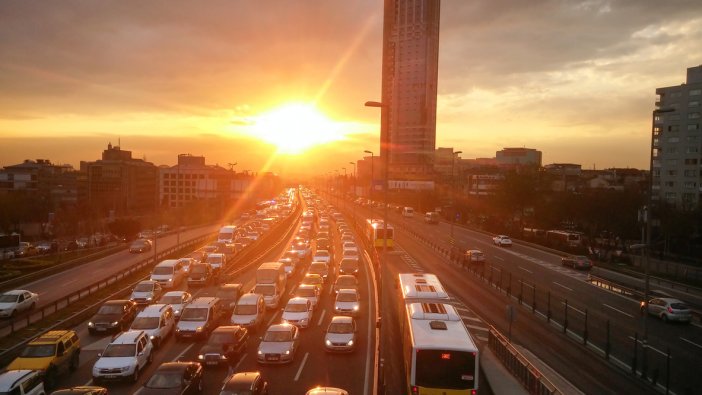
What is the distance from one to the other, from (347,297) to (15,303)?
17731mm

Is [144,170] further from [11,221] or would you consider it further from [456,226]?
[456,226]

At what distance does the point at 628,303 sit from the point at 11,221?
8587 cm

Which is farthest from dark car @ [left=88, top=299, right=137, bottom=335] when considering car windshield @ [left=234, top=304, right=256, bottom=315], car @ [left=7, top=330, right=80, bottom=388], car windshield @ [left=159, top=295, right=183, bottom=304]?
car windshield @ [left=234, top=304, right=256, bottom=315]

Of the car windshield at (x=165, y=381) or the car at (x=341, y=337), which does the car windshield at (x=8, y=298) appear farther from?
the car at (x=341, y=337)

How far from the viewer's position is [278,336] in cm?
2045

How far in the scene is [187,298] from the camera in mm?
28531

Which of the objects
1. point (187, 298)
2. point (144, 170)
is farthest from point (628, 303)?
point (144, 170)

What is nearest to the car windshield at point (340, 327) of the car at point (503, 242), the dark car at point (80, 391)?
the dark car at point (80, 391)

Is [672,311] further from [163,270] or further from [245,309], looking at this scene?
[163,270]

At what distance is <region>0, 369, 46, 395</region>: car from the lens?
14344 mm

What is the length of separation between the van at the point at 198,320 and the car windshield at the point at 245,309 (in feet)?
3.57

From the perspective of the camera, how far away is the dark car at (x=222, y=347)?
19109mm

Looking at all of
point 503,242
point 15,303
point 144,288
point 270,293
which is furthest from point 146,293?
point 503,242

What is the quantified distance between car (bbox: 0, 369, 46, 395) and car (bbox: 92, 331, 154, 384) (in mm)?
1859
